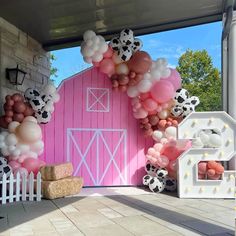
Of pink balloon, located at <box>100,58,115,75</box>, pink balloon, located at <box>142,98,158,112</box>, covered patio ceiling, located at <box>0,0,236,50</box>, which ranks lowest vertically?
pink balloon, located at <box>142,98,158,112</box>

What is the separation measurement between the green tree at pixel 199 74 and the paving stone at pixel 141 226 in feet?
43.1

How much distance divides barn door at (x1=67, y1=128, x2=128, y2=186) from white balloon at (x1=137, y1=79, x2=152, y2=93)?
4.08 feet

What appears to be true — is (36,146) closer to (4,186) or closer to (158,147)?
(4,186)

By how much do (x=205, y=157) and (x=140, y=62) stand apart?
2.12 m

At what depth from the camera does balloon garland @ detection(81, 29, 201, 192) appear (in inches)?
238

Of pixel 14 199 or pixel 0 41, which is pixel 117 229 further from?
pixel 0 41

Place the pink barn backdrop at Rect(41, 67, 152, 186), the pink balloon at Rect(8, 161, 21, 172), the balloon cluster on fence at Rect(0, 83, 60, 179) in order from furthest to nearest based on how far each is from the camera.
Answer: the pink barn backdrop at Rect(41, 67, 152, 186)
the pink balloon at Rect(8, 161, 21, 172)
the balloon cluster on fence at Rect(0, 83, 60, 179)

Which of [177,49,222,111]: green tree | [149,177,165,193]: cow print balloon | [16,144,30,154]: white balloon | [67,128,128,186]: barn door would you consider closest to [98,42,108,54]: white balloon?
[67,128,128,186]: barn door

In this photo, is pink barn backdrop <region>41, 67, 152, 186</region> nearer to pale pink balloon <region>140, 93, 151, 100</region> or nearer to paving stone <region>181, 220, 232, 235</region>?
pale pink balloon <region>140, 93, 151, 100</region>

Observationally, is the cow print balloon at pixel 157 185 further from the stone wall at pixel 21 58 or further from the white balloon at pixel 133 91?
the stone wall at pixel 21 58

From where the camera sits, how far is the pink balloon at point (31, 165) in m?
5.57

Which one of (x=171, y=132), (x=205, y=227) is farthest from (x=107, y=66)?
(x=205, y=227)

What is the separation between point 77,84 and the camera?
684 centimetres

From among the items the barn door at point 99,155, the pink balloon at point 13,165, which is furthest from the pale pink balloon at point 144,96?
the pink balloon at point 13,165
